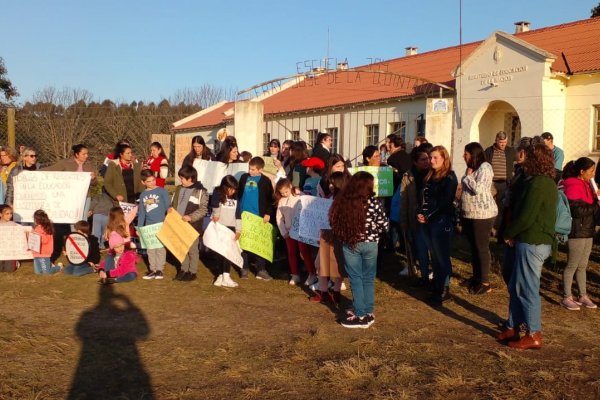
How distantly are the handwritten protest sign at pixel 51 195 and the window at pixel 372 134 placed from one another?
14.3 metres

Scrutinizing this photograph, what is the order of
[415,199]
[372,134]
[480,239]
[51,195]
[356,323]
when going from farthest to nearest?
[372,134] → [51,195] → [415,199] → [480,239] → [356,323]

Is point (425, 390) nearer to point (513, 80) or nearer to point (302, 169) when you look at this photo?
point (302, 169)

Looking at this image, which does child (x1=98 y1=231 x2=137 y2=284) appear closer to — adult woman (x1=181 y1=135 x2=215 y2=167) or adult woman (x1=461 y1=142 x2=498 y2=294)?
adult woman (x1=181 y1=135 x2=215 y2=167)

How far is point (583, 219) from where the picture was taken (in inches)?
278

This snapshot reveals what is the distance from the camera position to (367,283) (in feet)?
21.2

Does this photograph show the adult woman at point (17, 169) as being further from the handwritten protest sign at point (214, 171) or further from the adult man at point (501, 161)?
the adult man at point (501, 161)

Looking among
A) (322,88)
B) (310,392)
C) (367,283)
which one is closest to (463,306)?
(367,283)

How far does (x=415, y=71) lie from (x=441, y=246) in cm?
1810

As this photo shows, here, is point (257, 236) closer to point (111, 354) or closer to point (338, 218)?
point (338, 218)

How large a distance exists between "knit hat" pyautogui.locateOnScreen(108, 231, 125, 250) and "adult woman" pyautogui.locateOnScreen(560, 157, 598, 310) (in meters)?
6.10

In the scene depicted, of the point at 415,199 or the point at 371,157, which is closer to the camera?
the point at 415,199

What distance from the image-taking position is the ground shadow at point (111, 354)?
461 cm

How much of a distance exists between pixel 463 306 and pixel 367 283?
5.33 ft

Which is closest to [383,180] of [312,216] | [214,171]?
[312,216]
